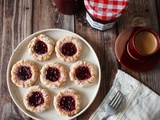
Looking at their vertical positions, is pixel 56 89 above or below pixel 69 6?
below

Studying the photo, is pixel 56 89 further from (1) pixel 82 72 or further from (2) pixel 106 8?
(2) pixel 106 8

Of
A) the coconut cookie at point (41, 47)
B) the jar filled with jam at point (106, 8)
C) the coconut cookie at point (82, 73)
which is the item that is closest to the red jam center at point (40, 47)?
the coconut cookie at point (41, 47)

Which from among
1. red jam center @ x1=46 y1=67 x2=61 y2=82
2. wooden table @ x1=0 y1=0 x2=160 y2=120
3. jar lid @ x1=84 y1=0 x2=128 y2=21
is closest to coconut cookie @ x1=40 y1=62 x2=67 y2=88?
red jam center @ x1=46 y1=67 x2=61 y2=82

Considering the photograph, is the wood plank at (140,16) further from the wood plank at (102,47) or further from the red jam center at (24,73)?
the red jam center at (24,73)

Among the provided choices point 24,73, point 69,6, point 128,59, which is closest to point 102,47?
point 128,59

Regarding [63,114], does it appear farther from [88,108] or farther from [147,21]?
[147,21]

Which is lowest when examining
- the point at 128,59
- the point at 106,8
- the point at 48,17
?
the point at 128,59

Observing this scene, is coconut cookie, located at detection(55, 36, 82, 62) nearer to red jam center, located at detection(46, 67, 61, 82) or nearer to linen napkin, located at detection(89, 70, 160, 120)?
red jam center, located at detection(46, 67, 61, 82)
